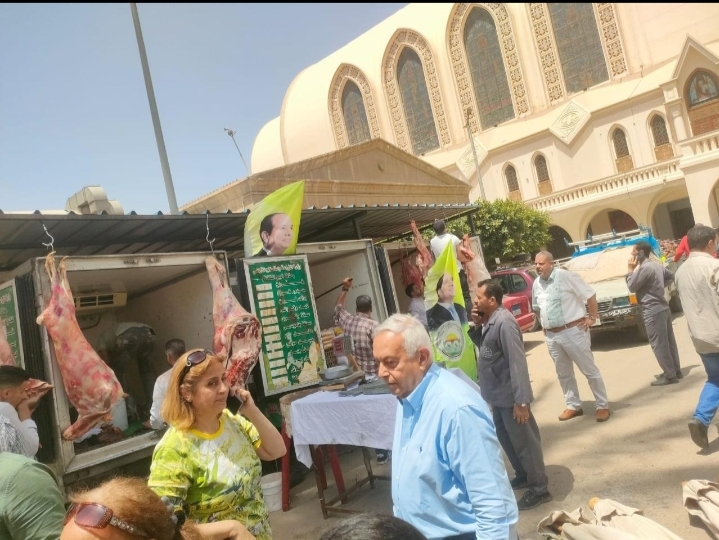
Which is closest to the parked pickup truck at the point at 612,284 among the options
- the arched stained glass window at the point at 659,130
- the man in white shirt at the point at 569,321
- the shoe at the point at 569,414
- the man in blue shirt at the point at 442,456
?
the shoe at the point at 569,414

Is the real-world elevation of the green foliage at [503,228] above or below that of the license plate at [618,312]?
above

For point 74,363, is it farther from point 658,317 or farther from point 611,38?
point 611,38

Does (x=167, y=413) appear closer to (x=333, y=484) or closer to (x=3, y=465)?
(x=3, y=465)

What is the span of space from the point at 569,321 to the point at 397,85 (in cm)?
3609

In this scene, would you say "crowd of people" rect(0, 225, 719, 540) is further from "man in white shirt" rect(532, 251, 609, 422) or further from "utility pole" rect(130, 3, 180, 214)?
"utility pole" rect(130, 3, 180, 214)

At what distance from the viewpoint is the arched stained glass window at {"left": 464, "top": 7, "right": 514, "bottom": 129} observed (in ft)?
113

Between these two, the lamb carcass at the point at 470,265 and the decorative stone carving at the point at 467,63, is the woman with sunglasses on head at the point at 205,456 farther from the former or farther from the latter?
the decorative stone carving at the point at 467,63

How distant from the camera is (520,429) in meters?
4.28

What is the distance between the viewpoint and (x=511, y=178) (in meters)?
33.7

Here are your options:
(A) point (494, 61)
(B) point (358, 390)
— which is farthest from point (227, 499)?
(A) point (494, 61)

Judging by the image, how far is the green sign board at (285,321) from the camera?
20.6ft

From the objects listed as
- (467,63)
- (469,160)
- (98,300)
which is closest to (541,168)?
(469,160)

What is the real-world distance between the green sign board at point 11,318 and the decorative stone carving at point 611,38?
33.0m

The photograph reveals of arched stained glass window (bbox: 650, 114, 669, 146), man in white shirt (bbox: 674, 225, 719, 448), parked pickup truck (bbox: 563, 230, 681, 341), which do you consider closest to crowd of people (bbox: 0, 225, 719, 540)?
man in white shirt (bbox: 674, 225, 719, 448)
